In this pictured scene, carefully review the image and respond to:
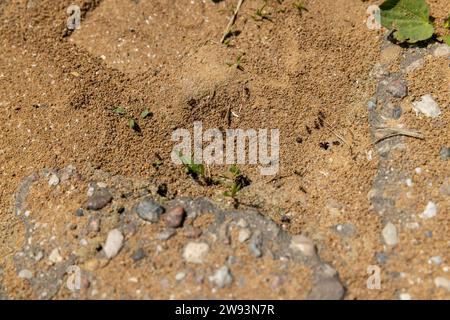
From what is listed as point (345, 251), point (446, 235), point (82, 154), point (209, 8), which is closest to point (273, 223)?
point (345, 251)

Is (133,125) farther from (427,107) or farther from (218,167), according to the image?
(427,107)

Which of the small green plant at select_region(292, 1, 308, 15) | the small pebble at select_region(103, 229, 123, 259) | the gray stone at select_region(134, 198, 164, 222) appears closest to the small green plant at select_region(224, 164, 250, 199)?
the gray stone at select_region(134, 198, 164, 222)

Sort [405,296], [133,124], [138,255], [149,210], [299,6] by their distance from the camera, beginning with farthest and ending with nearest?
[299,6] → [133,124] → [149,210] → [138,255] → [405,296]

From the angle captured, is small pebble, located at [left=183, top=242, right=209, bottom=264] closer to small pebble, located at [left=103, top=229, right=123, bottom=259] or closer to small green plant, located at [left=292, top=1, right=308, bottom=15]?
small pebble, located at [left=103, top=229, right=123, bottom=259]

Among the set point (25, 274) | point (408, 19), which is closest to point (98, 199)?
point (25, 274)

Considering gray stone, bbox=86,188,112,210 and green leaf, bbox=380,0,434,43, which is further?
green leaf, bbox=380,0,434,43

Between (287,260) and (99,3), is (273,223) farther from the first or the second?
(99,3)
